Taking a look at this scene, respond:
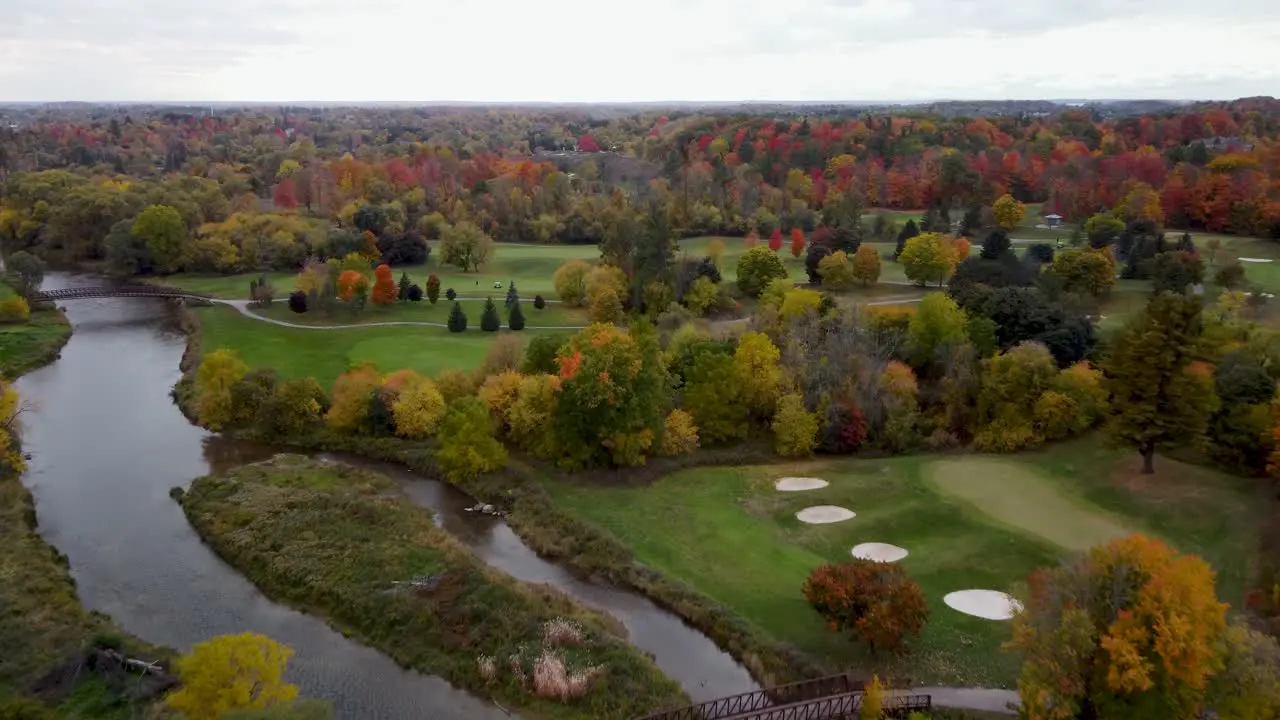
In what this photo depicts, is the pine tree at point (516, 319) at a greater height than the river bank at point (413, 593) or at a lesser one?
greater

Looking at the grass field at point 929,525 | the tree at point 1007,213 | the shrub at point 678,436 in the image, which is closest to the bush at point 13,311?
the grass field at point 929,525

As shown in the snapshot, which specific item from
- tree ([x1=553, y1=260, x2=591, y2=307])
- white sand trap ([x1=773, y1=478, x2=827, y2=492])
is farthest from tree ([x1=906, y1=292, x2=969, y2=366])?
tree ([x1=553, y1=260, x2=591, y2=307])

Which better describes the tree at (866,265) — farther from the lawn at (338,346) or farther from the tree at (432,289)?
the tree at (432,289)

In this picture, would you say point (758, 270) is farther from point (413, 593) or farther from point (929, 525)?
point (413, 593)

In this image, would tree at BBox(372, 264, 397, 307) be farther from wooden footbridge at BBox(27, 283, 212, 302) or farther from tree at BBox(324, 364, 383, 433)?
tree at BBox(324, 364, 383, 433)

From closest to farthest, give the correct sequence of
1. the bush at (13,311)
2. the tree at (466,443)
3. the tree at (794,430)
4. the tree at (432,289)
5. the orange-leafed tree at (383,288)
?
the tree at (466,443) → the tree at (794,430) → the bush at (13,311) → the orange-leafed tree at (383,288) → the tree at (432,289)

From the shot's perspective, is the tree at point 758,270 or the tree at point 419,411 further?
the tree at point 758,270
